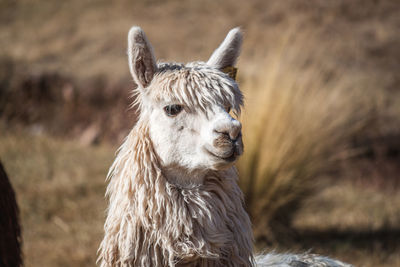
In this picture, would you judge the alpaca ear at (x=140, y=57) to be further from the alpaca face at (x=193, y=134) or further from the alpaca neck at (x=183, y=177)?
the alpaca neck at (x=183, y=177)

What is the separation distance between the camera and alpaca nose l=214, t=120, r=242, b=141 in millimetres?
1350

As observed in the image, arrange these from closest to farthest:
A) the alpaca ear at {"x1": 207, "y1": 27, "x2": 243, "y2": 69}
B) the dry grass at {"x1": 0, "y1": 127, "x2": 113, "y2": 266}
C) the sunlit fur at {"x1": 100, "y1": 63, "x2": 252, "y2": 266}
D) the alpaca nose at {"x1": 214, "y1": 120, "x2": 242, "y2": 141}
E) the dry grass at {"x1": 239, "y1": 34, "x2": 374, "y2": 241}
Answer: the alpaca nose at {"x1": 214, "y1": 120, "x2": 242, "y2": 141}, the sunlit fur at {"x1": 100, "y1": 63, "x2": 252, "y2": 266}, the alpaca ear at {"x1": 207, "y1": 27, "x2": 243, "y2": 69}, the dry grass at {"x1": 239, "y1": 34, "x2": 374, "y2": 241}, the dry grass at {"x1": 0, "y1": 127, "x2": 113, "y2": 266}

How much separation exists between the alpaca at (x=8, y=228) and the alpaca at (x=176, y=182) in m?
0.55

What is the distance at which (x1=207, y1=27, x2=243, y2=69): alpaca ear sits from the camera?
163 cm

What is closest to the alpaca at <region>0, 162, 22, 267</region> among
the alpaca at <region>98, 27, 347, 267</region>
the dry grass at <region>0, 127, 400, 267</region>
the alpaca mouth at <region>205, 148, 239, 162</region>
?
the alpaca at <region>98, 27, 347, 267</region>

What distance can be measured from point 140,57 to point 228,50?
1.14 feet

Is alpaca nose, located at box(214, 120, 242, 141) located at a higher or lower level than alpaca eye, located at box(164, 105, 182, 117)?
lower

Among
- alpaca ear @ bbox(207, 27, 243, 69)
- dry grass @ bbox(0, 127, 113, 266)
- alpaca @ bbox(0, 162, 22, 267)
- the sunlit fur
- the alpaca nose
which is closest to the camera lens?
the alpaca nose

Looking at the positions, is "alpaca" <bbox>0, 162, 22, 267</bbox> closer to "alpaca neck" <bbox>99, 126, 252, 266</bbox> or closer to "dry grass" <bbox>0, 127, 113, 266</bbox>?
"alpaca neck" <bbox>99, 126, 252, 266</bbox>

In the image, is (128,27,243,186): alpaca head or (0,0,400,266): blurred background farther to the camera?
(0,0,400,266): blurred background

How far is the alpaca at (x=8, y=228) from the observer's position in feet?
5.93

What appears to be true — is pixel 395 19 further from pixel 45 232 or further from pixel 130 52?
pixel 130 52

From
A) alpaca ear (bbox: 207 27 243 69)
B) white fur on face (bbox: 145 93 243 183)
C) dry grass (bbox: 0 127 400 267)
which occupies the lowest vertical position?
dry grass (bbox: 0 127 400 267)

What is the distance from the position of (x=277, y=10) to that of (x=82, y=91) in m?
3.78
